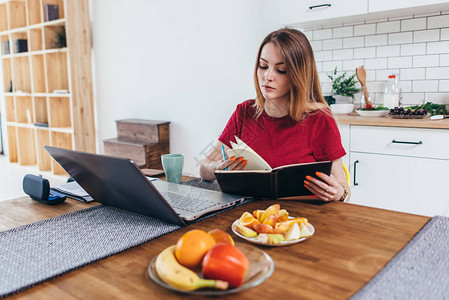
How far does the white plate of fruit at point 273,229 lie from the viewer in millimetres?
936

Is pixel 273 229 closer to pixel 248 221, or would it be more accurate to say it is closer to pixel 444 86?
pixel 248 221

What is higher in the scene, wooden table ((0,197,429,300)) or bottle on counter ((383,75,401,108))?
bottle on counter ((383,75,401,108))

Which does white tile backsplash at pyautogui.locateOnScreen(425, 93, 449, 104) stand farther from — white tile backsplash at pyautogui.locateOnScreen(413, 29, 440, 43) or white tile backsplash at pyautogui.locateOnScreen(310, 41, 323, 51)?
white tile backsplash at pyautogui.locateOnScreen(310, 41, 323, 51)

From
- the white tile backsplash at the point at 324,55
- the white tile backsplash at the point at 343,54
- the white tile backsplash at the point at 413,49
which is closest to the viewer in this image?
the white tile backsplash at the point at 413,49

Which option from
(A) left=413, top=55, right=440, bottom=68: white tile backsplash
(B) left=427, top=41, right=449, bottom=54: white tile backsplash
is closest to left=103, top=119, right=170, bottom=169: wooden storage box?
(A) left=413, top=55, right=440, bottom=68: white tile backsplash

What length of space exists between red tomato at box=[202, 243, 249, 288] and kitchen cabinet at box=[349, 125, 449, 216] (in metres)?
2.06

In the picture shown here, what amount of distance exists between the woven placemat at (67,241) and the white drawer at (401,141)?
5.74ft

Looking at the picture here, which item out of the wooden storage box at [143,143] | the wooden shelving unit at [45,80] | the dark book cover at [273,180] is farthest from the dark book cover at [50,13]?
the dark book cover at [273,180]

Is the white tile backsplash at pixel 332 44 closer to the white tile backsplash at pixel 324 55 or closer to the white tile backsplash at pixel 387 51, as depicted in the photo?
the white tile backsplash at pixel 324 55

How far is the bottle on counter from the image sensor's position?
2.92 meters

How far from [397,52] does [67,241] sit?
8.98ft

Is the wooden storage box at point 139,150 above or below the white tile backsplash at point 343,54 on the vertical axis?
below

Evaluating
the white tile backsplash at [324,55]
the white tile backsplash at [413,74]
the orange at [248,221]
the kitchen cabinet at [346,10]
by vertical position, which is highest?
the kitchen cabinet at [346,10]

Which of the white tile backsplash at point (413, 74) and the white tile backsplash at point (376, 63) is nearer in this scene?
the white tile backsplash at point (413, 74)
